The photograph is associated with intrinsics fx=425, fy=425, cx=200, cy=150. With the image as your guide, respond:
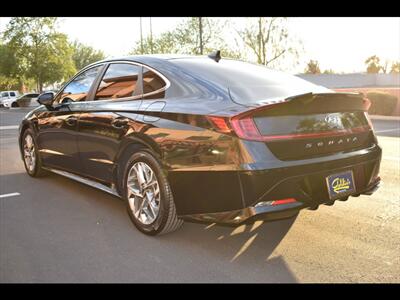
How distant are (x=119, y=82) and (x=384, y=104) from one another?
15.0 metres

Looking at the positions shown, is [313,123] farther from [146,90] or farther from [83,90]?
[83,90]

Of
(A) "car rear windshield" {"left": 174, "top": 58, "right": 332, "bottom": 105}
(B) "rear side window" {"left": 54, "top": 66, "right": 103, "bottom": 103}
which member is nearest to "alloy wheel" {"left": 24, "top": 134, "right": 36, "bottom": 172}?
(B) "rear side window" {"left": 54, "top": 66, "right": 103, "bottom": 103}

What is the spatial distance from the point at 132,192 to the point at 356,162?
6.44ft

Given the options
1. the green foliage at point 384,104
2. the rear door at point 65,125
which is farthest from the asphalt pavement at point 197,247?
the green foliage at point 384,104

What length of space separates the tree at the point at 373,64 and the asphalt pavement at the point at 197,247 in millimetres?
80800

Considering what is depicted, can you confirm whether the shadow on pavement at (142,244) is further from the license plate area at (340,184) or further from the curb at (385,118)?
the curb at (385,118)

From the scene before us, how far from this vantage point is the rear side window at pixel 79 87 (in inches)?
187

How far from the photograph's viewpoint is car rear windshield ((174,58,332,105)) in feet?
11.1

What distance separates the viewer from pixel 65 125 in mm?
4953

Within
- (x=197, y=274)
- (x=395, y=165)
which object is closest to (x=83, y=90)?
(x=197, y=274)

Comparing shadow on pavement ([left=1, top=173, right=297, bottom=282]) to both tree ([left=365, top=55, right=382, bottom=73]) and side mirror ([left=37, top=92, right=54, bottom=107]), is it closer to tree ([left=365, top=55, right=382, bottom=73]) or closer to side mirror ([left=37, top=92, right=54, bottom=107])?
side mirror ([left=37, top=92, right=54, bottom=107])

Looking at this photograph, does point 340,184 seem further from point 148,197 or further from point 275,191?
point 148,197

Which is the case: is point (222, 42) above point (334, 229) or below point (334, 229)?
above
